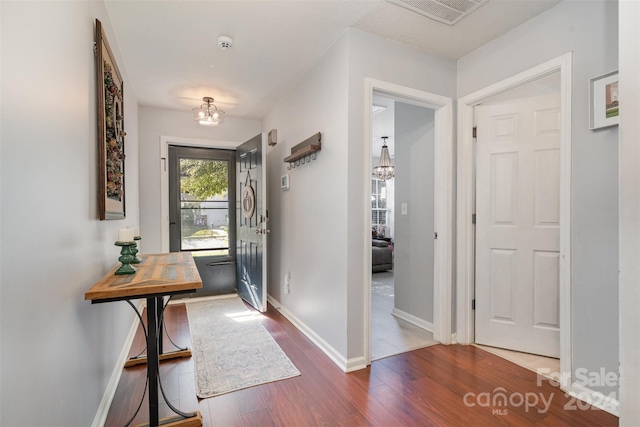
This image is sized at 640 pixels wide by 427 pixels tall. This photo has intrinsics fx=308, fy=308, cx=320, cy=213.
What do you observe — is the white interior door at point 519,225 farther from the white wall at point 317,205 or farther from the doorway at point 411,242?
the white wall at point 317,205

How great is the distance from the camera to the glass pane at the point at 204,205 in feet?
13.7

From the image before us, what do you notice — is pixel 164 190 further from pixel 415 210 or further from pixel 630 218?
pixel 630 218

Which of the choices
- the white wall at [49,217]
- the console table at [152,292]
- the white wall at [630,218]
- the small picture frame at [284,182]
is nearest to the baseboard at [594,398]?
the white wall at [630,218]

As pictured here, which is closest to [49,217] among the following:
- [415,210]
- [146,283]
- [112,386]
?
[146,283]

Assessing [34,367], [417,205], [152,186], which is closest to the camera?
[34,367]

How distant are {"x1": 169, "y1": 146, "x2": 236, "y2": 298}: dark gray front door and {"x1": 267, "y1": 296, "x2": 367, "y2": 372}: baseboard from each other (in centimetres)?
136

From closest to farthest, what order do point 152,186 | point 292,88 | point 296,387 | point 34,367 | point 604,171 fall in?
point 34,367, point 604,171, point 296,387, point 292,88, point 152,186

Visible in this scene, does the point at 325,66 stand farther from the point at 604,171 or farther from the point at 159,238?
the point at 159,238

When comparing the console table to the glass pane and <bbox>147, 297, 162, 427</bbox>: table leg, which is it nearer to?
<bbox>147, 297, 162, 427</bbox>: table leg

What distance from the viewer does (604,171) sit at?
1.79 m

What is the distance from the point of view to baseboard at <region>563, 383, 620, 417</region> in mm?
1722

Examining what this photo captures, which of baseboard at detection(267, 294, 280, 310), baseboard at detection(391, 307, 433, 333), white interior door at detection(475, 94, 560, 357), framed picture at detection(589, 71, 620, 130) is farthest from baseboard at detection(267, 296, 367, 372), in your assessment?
framed picture at detection(589, 71, 620, 130)

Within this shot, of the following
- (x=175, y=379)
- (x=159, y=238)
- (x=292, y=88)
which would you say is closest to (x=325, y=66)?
(x=292, y=88)

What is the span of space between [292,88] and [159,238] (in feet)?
8.19
